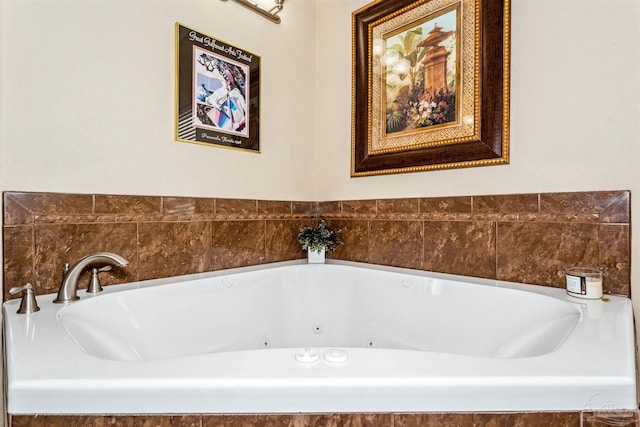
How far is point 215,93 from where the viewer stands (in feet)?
5.52

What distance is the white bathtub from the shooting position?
0.58 m

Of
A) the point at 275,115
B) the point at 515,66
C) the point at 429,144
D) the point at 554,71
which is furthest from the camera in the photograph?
the point at 275,115

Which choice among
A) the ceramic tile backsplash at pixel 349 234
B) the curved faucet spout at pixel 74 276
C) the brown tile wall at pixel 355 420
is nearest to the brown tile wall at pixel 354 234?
the ceramic tile backsplash at pixel 349 234

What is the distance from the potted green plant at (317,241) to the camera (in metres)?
2.01

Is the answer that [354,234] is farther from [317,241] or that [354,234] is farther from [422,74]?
[422,74]

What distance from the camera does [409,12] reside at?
5.76 ft

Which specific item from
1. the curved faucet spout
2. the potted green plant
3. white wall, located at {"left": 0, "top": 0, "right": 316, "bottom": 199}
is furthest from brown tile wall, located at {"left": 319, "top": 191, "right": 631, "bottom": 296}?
the curved faucet spout

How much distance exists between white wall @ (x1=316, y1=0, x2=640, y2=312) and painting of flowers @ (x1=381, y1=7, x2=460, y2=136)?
0.27m

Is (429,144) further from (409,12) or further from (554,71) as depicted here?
(409,12)

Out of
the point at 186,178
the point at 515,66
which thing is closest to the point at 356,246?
the point at 186,178

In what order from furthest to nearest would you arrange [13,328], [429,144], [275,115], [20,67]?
[275,115]
[429,144]
[20,67]
[13,328]

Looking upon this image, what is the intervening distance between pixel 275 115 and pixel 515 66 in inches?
50.1

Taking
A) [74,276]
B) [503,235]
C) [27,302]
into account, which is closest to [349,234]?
[503,235]

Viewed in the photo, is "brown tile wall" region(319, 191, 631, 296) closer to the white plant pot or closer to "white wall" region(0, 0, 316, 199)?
the white plant pot
